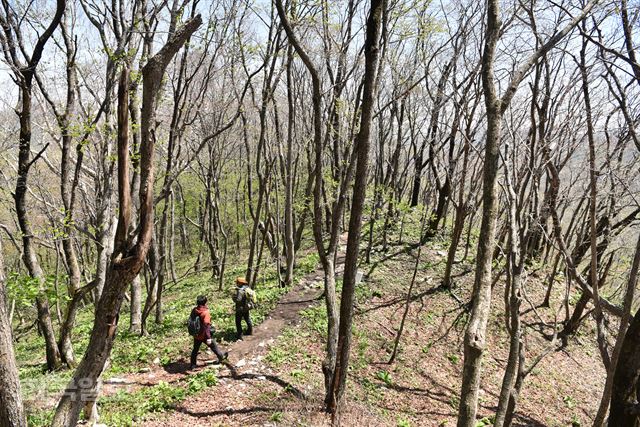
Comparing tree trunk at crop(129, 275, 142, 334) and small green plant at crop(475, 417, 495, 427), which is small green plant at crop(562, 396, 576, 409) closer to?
small green plant at crop(475, 417, 495, 427)

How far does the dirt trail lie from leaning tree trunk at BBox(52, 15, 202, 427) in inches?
148

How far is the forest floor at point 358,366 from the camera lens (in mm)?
6859

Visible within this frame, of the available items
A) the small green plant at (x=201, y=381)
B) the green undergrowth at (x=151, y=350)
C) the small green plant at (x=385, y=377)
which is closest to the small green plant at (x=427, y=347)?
the small green plant at (x=385, y=377)

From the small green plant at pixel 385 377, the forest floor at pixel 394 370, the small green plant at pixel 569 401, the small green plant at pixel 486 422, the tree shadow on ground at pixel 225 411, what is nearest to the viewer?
the tree shadow on ground at pixel 225 411

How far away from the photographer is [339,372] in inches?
249

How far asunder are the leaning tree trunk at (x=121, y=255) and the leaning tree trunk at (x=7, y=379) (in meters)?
0.37

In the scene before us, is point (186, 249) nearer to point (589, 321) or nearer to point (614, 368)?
point (589, 321)

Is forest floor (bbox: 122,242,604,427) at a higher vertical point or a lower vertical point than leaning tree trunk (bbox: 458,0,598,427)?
lower

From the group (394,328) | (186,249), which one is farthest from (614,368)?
(186,249)

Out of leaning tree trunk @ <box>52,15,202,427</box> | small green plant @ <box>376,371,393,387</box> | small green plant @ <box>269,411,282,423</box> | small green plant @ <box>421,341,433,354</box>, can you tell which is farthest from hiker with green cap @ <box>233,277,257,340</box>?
leaning tree trunk @ <box>52,15,202,427</box>

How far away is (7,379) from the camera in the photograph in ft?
12.3

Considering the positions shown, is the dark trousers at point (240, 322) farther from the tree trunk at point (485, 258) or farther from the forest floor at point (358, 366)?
the tree trunk at point (485, 258)

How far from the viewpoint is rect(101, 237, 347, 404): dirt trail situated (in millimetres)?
7656

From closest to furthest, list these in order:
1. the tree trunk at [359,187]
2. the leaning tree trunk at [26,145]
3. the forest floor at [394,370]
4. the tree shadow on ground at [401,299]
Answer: the tree trunk at [359,187] < the leaning tree trunk at [26,145] < the forest floor at [394,370] < the tree shadow on ground at [401,299]
